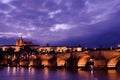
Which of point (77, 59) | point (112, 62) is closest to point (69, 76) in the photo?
point (112, 62)

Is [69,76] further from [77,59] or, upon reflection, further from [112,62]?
[77,59]

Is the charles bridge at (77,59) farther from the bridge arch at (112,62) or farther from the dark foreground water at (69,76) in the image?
the dark foreground water at (69,76)

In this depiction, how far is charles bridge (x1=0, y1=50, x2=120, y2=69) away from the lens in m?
57.3

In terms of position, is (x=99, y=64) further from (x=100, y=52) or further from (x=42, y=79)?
(x=42, y=79)

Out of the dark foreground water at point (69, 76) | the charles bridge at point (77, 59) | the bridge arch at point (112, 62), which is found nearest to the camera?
the dark foreground water at point (69, 76)

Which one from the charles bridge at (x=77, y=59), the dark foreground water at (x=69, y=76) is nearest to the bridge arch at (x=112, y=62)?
the charles bridge at (x=77, y=59)

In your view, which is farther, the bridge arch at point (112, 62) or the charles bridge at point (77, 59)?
the bridge arch at point (112, 62)

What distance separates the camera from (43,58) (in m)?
87.6

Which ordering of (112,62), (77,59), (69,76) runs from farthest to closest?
(77,59) → (112,62) → (69,76)

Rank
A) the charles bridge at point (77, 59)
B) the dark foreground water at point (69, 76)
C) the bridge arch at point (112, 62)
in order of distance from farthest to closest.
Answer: the bridge arch at point (112, 62) → the charles bridge at point (77, 59) → the dark foreground water at point (69, 76)

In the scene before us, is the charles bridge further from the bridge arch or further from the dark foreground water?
the dark foreground water

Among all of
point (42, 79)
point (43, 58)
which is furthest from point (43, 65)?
point (42, 79)

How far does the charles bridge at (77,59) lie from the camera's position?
57.3 meters

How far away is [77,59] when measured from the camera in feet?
228
